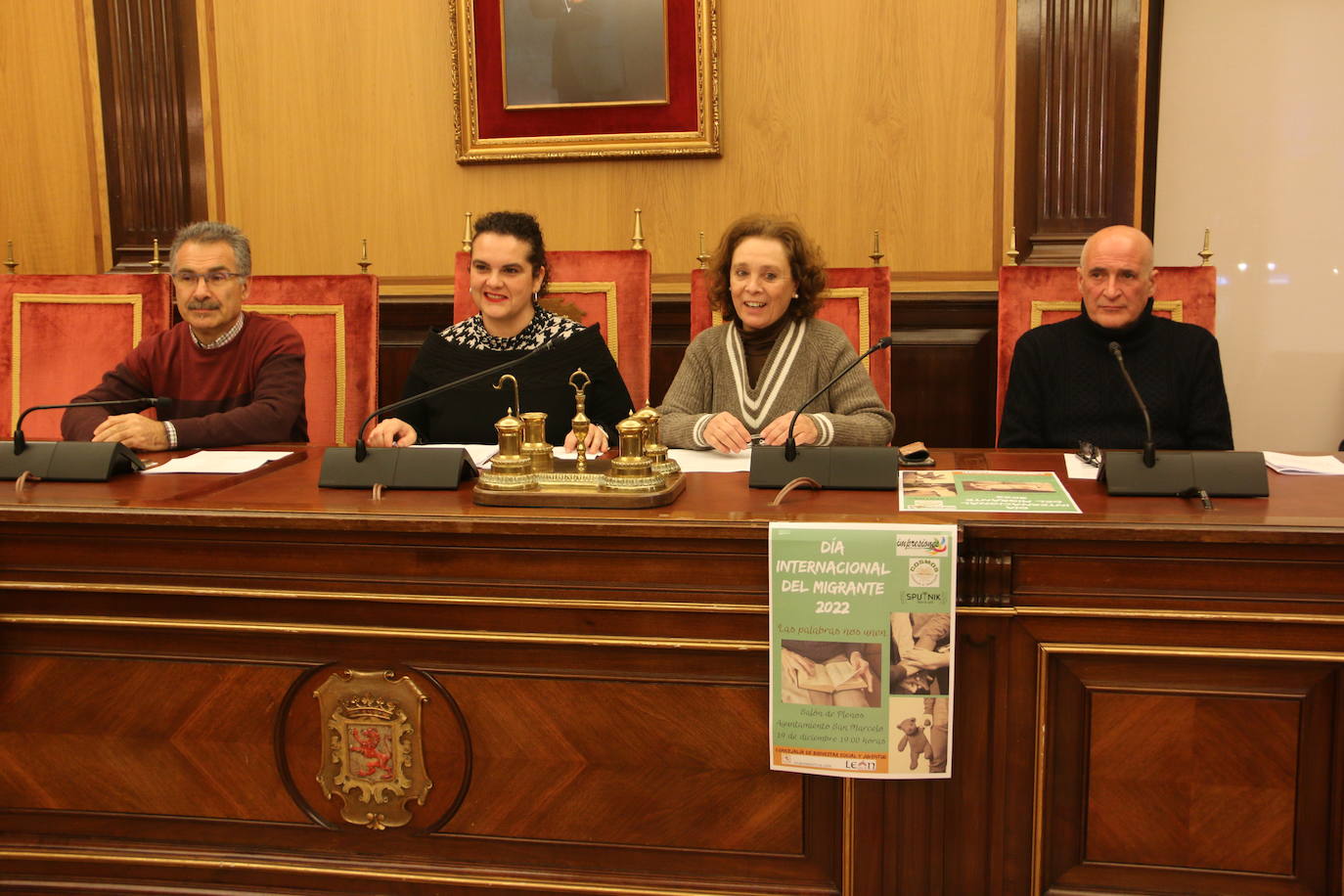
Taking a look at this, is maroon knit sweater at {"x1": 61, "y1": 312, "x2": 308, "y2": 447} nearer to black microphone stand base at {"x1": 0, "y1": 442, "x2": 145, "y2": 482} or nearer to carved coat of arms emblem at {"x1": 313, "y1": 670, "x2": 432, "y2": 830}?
black microphone stand base at {"x1": 0, "y1": 442, "x2": 145, "y2": 482}

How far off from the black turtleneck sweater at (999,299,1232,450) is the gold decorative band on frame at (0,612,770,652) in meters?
1.22

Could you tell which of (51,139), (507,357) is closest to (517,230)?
(507,357)

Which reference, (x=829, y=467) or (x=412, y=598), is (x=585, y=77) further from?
(x=412, y=598)

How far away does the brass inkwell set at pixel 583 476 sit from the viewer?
155 cm

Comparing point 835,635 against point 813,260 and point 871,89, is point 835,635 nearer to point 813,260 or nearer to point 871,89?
point 813,260

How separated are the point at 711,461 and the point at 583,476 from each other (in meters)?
0.43

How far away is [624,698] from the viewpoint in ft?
4.94

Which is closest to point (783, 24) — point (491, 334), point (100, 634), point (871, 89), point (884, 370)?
point (871, 89)

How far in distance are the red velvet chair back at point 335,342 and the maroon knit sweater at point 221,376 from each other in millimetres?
415

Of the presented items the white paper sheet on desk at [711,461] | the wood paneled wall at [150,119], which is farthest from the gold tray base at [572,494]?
the wood paneled wall at [150,119]

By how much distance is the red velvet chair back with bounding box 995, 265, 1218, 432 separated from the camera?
2.79 m

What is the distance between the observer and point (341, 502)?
1.60m

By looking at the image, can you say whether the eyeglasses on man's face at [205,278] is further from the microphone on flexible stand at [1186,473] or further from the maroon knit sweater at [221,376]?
the microphone on flexible stand at [1186,473]

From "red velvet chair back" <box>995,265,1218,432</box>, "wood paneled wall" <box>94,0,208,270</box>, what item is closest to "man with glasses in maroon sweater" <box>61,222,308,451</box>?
"wood paneled wall" <box>94,0,208,270</box>
